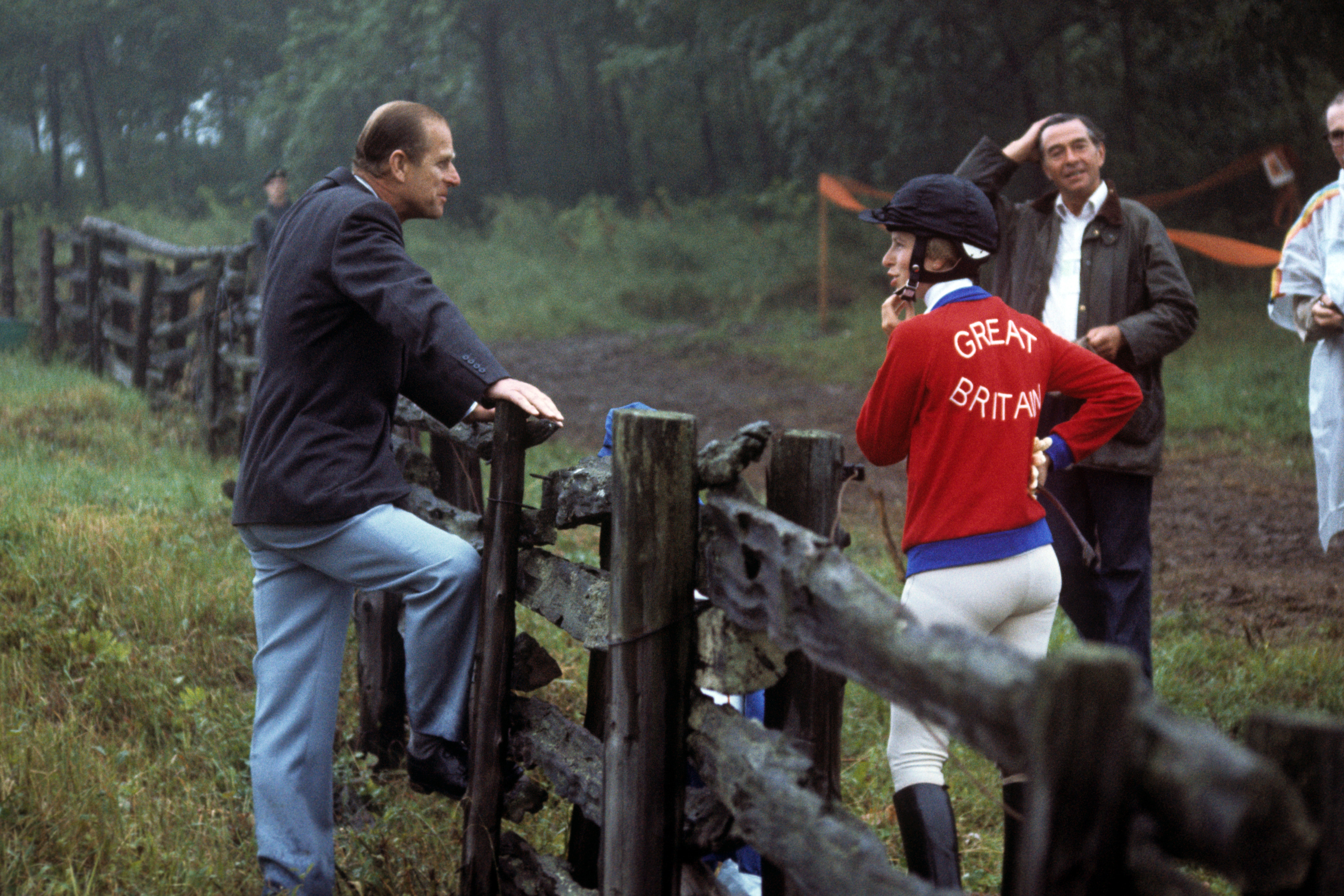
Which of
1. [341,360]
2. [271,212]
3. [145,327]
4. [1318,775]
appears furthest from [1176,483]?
[271,212]

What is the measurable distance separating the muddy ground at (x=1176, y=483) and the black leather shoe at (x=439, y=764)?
251 centimetres

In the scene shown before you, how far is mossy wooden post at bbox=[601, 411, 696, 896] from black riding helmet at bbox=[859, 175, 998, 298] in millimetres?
794

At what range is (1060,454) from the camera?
3178 millimetres

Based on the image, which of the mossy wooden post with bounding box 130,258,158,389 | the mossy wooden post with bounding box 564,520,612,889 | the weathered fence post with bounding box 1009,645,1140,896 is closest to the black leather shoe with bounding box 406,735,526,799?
the mossy wooden post with bounding box 564,520,612,889

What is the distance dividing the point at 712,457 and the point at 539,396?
0.60 m

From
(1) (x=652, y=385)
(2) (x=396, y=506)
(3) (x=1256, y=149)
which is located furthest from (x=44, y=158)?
(2) (x=396, y=506)

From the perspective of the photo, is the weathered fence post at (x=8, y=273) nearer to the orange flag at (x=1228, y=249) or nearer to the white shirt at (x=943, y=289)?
the orange flag at (x=1228, y=249)

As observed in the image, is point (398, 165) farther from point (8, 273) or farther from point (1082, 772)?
point (8, 273)

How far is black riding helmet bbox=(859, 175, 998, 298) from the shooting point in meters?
2.80

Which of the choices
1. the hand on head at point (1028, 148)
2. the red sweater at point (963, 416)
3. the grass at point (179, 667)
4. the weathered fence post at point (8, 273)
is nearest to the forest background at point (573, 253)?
the grass at point (179, 667)

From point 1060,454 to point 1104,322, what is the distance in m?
1.23

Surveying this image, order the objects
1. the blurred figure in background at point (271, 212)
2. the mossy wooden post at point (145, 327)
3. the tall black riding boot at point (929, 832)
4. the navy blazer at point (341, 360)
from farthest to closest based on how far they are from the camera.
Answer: the blurred figure in background at point (271, 212) → the mossy wooden post at point (145, 327) → the navy blazer at point (341, 360) → the tall black riding boot at point (929, 832)

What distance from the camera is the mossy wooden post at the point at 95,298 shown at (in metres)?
11.6

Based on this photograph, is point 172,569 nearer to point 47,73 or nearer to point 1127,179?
point 1127,179
